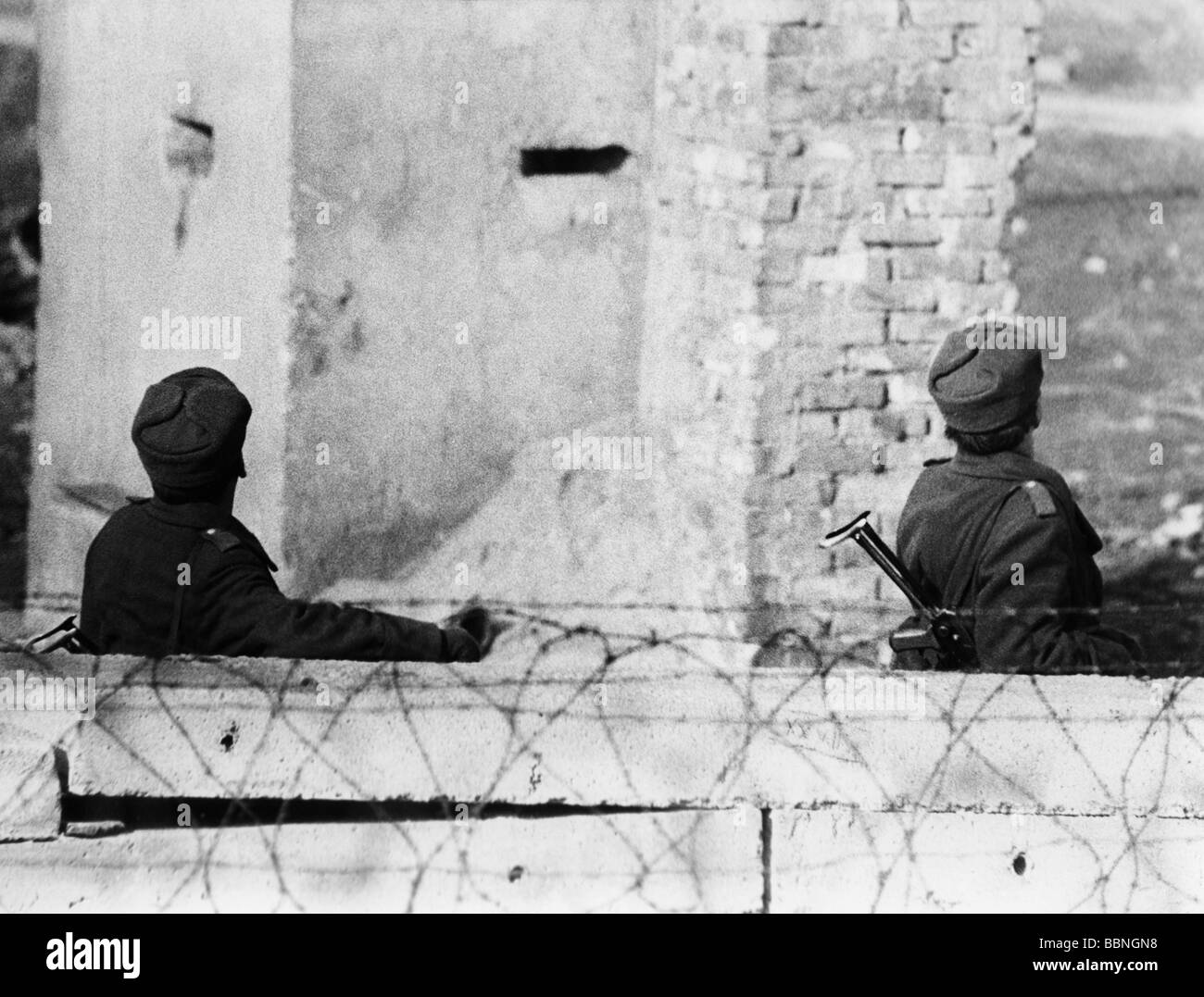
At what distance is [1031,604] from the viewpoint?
498 cm

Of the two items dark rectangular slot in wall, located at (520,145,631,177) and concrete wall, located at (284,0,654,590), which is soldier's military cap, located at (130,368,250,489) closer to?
concrete wall, located at (284,0,654,590)

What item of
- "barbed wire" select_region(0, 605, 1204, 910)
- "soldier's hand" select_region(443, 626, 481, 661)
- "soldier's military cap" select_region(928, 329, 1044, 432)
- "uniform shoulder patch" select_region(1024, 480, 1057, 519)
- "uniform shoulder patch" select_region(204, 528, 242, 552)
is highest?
"soldier's military cap" select_region(928, 329, 1044, 432)

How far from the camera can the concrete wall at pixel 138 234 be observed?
8.27m

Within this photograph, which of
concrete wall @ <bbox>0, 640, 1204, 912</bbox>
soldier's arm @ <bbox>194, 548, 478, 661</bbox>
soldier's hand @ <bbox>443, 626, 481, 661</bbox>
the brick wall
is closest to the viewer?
concrete wall @ <bbox>0, 640, 1204, 912</bbox>

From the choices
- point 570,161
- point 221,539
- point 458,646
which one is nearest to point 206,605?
point 221,539

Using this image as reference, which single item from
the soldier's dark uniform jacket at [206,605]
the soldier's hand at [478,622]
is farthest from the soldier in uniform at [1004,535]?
the soldier's hand at [478,622]

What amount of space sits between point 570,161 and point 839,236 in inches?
53.9

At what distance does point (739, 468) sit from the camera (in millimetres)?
7723

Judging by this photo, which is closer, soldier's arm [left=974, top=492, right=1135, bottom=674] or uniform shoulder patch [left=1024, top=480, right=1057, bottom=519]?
soldier's arm [left=974, top=492, right=1135, bottom=674]

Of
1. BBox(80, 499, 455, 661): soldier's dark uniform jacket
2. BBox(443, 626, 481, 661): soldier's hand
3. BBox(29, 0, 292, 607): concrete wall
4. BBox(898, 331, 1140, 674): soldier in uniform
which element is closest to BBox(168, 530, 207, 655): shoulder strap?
BBox(80, 499, 455, 661): soldier's dark uniform jacket

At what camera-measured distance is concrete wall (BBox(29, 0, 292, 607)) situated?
27.1 feet

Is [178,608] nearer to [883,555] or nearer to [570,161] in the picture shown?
[883,555]

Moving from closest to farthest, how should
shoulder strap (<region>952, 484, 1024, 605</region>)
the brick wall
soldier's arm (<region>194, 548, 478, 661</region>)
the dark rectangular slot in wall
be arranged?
soldier's arm (<region>194, 548, 478, 661</region>) → shoulder strap (<region>952, 484, 1024, 605</region>) → the brick wall → the dark rectangular slot in wall
